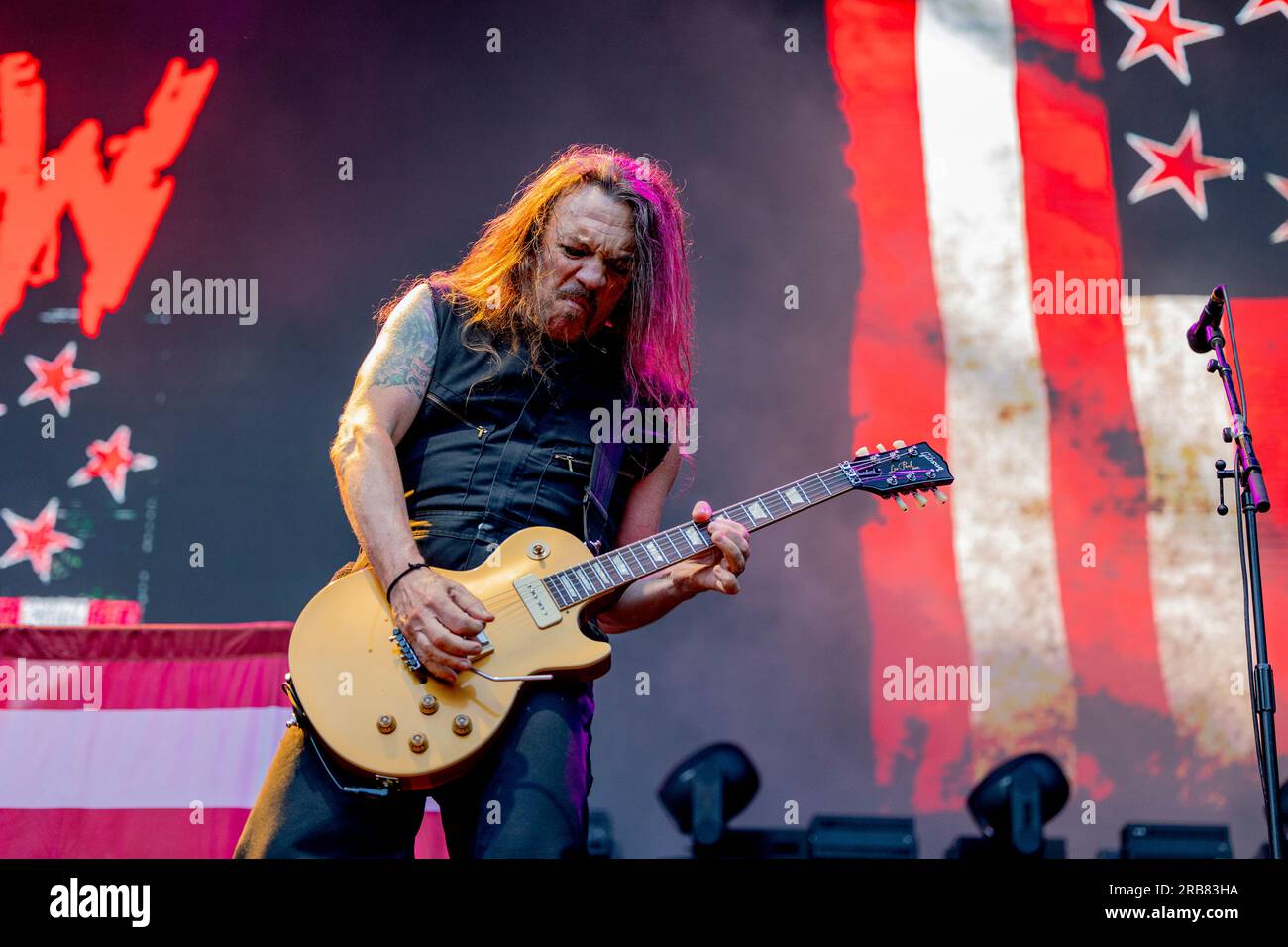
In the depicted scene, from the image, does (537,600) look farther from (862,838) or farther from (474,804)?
(862,838)

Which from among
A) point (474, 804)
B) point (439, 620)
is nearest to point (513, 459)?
point (439, 620)

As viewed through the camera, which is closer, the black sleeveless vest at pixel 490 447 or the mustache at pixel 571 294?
the black sleeveless vest at pixel 490 447

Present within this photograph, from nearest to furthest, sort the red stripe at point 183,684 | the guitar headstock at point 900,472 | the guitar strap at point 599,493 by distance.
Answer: the guitar strap at point 599,493
the guitar headstock at point 900,472
the red stripe at point 183,684

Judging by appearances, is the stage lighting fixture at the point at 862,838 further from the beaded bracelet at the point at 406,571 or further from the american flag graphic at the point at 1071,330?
the beaded bracelet at the point at 406,571

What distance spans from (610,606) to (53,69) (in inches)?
133

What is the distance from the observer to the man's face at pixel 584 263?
286 centimetres

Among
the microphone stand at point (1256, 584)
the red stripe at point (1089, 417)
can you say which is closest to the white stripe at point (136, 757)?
the microphone stand at point (1256, 584)

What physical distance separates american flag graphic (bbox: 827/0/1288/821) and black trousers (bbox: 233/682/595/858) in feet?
7.56

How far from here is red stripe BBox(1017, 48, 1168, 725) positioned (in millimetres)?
4602

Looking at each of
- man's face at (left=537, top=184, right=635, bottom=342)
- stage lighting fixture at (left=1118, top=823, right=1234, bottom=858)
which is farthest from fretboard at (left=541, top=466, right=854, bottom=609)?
stage lighting fixture at (left=1118, top=823, right=1234, bottom=858)

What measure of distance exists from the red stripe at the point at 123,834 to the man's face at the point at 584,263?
1.78m

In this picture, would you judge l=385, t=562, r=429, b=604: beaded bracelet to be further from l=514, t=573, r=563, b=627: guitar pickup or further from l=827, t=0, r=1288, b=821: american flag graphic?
l=827, t=0, r=1288, b=821: american flag graphic
